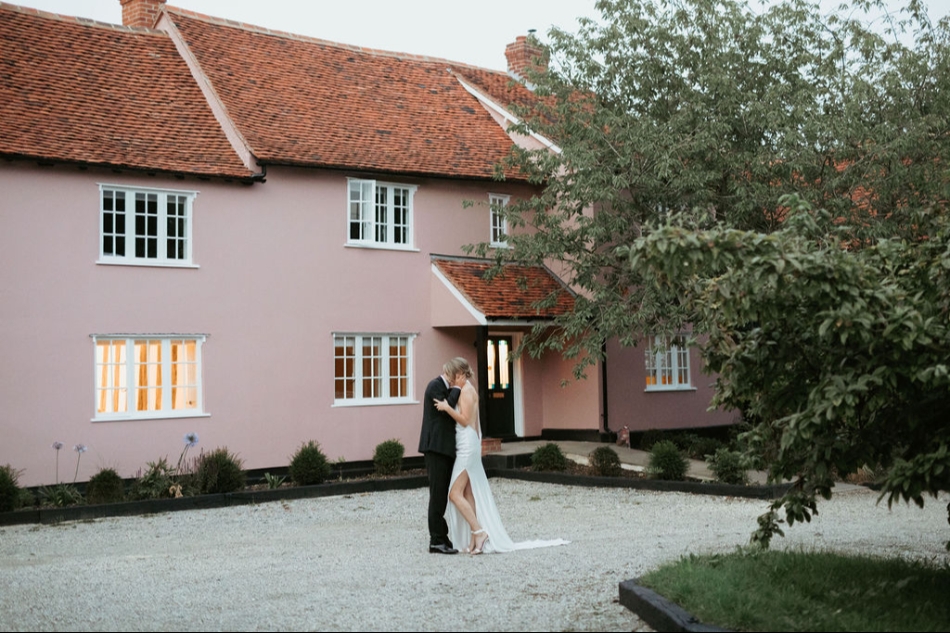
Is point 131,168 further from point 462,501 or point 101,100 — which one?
point 462,501

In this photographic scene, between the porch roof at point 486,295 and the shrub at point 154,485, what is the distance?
21.2ft

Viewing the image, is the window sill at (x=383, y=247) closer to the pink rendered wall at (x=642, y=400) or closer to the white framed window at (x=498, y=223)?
the white framed window at (x=498, y=223)

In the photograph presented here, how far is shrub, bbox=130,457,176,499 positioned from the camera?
16438 millimetres

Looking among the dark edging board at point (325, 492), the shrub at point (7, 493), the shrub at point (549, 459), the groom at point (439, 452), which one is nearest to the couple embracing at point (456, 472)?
the groom at point (439, 452)

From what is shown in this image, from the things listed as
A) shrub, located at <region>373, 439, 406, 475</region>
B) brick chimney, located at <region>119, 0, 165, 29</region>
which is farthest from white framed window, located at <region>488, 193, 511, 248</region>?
brick chimney, located at <region>119, 0, 165, 29</region>

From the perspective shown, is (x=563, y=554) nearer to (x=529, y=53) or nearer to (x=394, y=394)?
(x=394, y=394)

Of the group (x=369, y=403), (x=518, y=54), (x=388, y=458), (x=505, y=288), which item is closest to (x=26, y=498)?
(x=388, y=458)

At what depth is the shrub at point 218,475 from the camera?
16672 millimetres

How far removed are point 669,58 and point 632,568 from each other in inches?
460

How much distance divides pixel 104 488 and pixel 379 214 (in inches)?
308

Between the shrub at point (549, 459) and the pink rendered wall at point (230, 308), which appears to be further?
the shrub at point (549, 459)

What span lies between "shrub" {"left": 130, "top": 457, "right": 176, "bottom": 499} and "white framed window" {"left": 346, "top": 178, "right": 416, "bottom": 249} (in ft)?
19.3

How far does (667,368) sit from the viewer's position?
2528cm

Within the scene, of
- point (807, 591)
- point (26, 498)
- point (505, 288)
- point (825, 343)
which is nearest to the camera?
point (825, 343)
